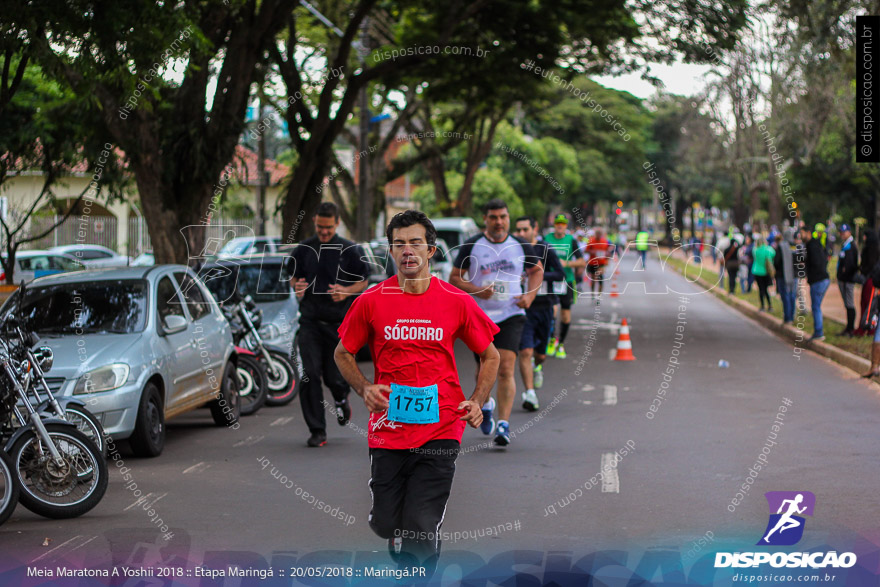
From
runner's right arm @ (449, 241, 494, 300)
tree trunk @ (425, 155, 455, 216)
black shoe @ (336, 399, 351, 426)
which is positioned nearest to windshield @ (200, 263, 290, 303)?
black shoe @ (336, 399, 351, 426)

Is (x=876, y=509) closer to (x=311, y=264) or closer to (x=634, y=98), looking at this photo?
(x=311, y=264)

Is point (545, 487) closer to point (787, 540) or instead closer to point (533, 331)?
point (787, 540)

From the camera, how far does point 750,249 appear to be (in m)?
32.9

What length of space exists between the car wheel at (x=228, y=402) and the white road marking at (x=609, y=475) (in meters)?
3.93

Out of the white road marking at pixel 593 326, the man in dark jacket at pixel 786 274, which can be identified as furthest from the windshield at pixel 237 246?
the man in dark jacket at pixel 786 274

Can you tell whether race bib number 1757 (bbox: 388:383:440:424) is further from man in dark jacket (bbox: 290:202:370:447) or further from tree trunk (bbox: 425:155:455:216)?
tree trunk (bbox: 425:155:455:216)

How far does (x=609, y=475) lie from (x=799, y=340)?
11.9 meters

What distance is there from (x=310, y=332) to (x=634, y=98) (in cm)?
5010

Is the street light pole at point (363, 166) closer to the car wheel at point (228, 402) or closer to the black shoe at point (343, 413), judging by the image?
the car wheel at point (228, 402)

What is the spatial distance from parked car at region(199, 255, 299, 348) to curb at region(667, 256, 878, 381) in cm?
734

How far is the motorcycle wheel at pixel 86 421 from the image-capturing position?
825 cm

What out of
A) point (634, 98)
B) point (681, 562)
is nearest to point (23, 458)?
point (681, 562)

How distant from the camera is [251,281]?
15516mm

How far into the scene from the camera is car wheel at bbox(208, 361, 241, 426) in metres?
11.3
